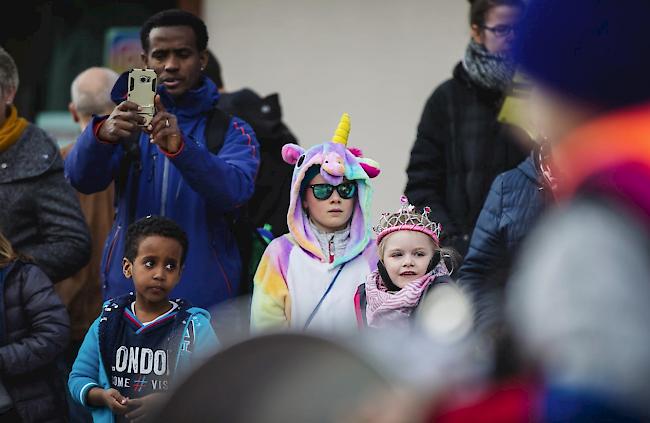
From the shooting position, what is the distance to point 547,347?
1.67 m

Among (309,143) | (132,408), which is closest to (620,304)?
(132,408)

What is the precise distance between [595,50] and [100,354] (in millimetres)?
3247

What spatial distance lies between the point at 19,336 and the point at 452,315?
A: 3575 millimetres

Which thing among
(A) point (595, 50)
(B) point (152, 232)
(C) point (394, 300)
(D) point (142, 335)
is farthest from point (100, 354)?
(A) point (595, 50)

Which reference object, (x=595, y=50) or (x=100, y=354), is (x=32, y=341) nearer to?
(x=100, y=354)

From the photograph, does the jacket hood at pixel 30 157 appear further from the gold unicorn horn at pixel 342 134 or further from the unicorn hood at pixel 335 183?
the gold unicorn horn at pixel 342 134

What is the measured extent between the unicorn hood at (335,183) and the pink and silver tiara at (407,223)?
0.14 metres

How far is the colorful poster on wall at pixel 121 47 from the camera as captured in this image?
28.5 ft

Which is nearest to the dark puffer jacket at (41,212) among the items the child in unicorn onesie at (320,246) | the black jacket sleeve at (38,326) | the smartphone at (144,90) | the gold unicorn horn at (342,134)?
the black jacket sleeve at (38,326)

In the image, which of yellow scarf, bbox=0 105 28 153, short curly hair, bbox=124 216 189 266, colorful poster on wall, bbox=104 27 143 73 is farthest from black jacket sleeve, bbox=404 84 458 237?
colorful poster on wall, bbox=104 27 143 73

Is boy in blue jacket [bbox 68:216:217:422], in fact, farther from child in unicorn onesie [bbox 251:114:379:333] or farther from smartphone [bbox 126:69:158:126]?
smartphone [bbox 126:69:158:126]

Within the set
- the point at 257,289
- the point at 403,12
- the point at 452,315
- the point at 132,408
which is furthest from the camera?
the point at 403,12

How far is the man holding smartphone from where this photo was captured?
4742mm

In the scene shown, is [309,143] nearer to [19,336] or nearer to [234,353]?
[19,336]
